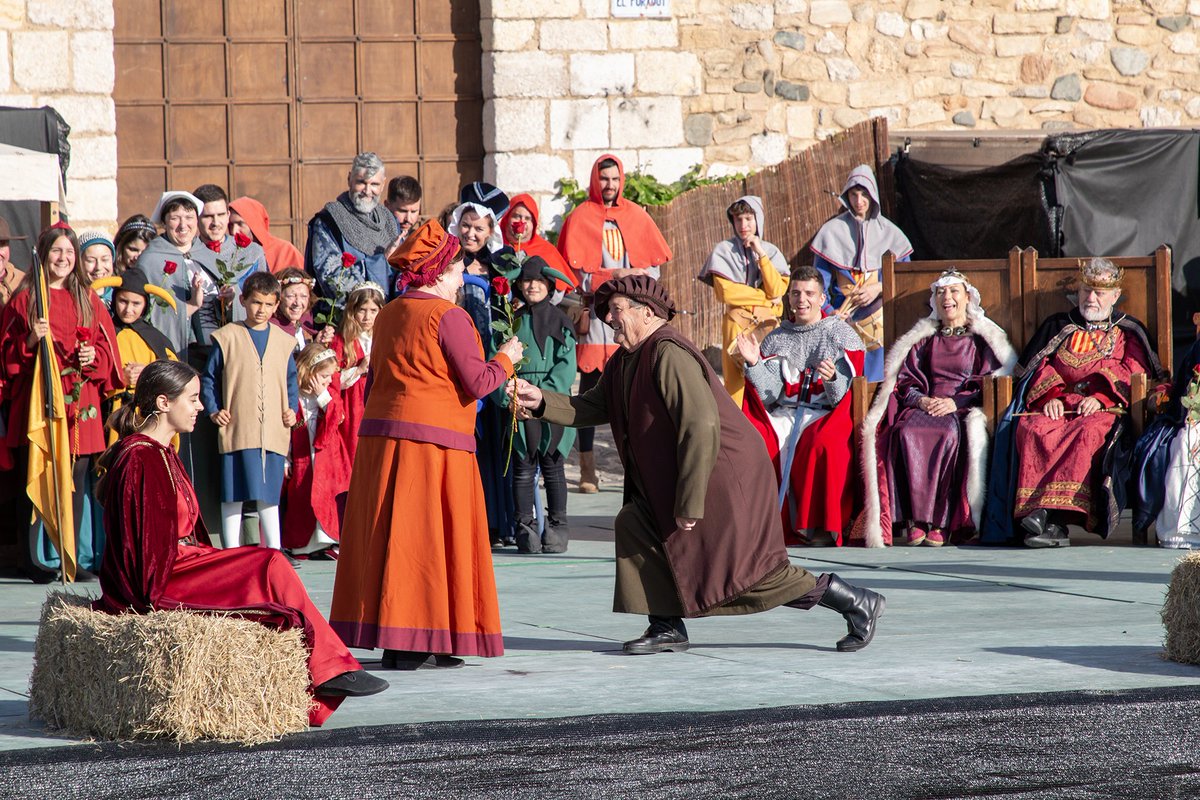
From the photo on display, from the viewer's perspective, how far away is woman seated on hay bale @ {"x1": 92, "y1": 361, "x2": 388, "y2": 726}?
4633 mm

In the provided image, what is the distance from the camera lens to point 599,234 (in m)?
10.5

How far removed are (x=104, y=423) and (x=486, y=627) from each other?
3.12m

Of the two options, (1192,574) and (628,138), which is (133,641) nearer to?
(1192,574)

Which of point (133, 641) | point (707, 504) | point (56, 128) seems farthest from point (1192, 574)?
point (56, 128)

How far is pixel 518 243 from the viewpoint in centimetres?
930

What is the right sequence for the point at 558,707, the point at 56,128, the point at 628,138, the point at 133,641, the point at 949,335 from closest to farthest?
the point at 133,641, the point at 558,707, the point at 949,335, the point at 56,128, the point at 628,138

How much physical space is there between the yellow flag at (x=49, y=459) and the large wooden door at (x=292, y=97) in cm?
574

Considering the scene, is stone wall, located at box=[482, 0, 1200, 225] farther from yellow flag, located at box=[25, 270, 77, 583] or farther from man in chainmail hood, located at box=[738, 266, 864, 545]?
yellow flag, located at box=[25, 270, 77, 583]

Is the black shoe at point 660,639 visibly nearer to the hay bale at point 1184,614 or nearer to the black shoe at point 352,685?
the black shoe at point 352,685

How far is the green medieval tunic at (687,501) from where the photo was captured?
5.69 m

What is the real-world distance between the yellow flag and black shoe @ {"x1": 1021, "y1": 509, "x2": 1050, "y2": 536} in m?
4.59

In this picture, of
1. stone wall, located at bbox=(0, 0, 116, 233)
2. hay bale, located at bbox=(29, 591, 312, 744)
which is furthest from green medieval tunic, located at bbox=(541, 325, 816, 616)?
stone wall, located at bbox=(0, 0, 116, 233)

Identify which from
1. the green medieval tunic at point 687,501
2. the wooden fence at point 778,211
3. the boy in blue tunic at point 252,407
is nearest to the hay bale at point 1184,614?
the green medieval tunic at point 687,501

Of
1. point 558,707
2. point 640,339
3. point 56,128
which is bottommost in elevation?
point 558,707
